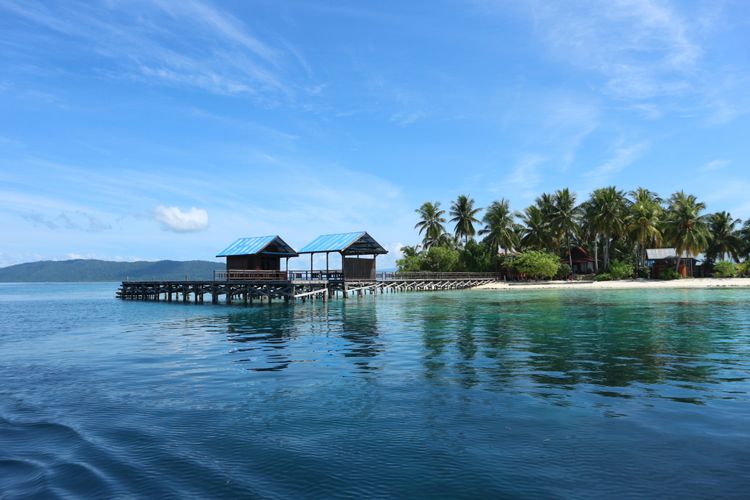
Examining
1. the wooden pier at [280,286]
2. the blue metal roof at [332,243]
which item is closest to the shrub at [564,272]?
the wooden pier at [280,286]

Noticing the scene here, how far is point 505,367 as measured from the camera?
42.4 feet

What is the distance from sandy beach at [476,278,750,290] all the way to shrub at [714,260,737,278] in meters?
3.42

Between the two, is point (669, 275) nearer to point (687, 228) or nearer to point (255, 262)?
point (687, 228)

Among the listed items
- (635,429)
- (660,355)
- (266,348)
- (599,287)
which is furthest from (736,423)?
(599,287)

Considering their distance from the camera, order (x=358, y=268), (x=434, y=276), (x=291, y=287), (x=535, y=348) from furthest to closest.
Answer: (x=434, y=276), (x=358, y=268), (x=291, y=287), (x=535, y=348)

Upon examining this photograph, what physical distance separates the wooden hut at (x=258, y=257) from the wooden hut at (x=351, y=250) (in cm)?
215

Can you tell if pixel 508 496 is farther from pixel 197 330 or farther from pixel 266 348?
pixel 197 330

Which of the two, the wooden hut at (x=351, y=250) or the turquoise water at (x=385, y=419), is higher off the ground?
the wooden hut at (x=351, y=250)

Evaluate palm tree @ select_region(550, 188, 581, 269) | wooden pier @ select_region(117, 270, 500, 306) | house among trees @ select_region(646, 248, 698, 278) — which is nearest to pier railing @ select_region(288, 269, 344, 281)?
wooden pier @ select_region(117, 270, 500, 306)

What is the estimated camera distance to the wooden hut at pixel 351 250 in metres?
45.5

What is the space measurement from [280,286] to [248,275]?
131 inches

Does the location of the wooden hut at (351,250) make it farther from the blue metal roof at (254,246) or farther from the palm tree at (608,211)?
the palm tree at (608,211)

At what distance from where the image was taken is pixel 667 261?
7075 cm

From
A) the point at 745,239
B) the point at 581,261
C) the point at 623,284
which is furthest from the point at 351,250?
the point at 745,239
